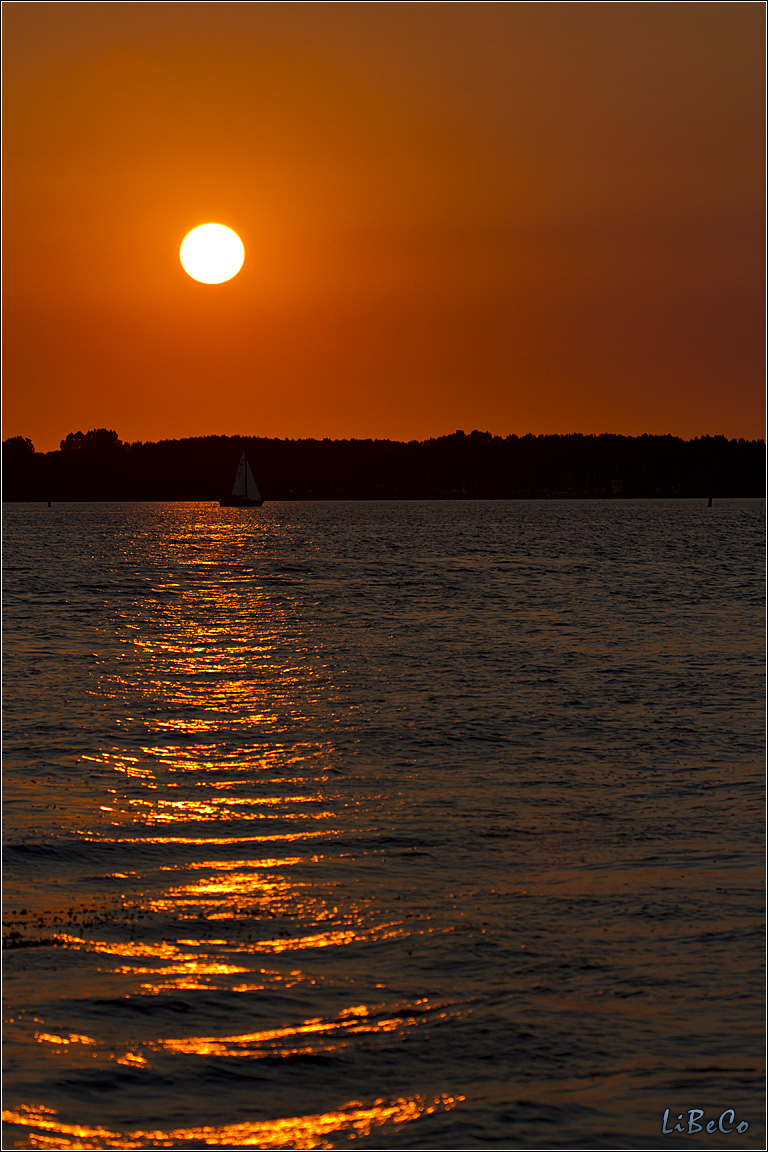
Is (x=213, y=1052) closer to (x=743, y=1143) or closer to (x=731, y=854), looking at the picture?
(x=743, y=1143)

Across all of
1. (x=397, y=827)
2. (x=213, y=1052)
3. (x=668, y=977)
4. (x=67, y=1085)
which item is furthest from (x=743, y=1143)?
(x=397, y=827)

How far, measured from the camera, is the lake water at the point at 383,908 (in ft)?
34.3

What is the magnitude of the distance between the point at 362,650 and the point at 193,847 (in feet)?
96.0

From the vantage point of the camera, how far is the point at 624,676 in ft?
127

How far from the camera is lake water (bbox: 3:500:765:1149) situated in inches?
412

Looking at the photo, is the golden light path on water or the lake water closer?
the golden light path on water

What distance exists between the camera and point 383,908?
1524 cm
